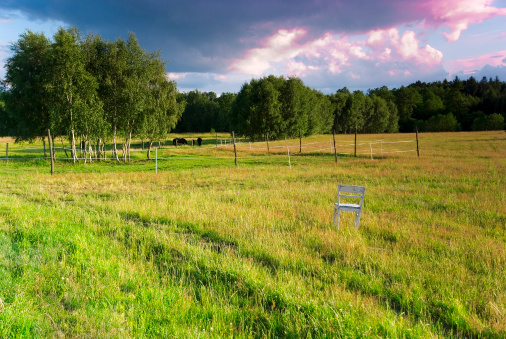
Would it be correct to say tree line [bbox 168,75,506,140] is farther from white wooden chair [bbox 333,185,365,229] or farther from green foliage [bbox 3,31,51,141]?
white wooden chair [bbox 333,185,365,229]

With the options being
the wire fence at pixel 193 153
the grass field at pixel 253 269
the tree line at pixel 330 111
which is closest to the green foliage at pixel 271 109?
the tree line at pixel 330 111

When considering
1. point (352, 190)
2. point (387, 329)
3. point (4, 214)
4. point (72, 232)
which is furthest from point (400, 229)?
point (4, 214)

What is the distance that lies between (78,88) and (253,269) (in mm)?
25357

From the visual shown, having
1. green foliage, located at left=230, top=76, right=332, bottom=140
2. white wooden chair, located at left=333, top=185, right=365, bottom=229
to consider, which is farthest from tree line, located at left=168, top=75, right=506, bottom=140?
white wooden chair, located at left=333, top=185, right=365, bottom=229

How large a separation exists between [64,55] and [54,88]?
2.57 m

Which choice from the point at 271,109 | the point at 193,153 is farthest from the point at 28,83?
the point at 271,109

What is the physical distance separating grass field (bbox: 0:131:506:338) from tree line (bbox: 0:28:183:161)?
17732 mm

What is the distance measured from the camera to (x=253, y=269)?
471 cm

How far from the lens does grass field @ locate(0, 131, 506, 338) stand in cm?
345

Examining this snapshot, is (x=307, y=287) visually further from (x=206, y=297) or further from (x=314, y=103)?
(x=314, y=103)

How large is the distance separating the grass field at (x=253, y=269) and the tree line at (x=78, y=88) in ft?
58.2

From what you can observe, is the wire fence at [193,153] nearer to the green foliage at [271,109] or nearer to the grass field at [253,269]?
the green foliage at [271,109]

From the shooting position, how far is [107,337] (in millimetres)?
3131

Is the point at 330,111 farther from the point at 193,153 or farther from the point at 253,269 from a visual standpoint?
the point at 253,269
